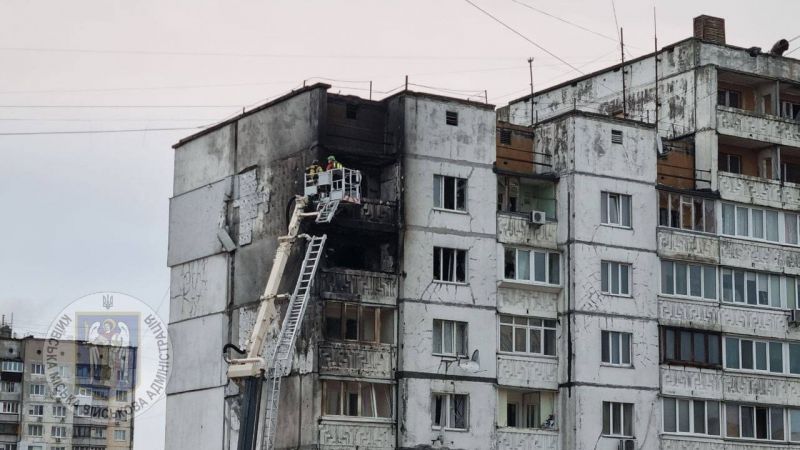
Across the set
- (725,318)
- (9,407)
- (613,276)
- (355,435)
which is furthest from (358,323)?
(9,407)

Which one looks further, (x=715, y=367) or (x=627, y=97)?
(x=627, y=97)

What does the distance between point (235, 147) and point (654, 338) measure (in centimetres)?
2052

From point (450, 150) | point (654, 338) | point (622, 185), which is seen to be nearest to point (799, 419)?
point (654, 338)

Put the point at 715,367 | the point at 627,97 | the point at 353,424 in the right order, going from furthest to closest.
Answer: the point at 627,97
the point at 715,367
the point at 353,424

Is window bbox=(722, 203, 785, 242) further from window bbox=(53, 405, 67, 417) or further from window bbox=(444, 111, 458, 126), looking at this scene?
window bbox=(53, 405, 67, 417)

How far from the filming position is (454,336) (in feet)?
220

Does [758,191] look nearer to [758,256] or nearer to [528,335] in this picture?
[758,256]

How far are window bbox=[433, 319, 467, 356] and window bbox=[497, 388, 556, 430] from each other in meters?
3.67

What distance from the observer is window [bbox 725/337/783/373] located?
74.7 metres

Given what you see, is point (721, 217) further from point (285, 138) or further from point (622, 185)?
point (285, 138)

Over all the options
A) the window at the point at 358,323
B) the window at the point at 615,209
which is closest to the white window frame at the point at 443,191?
the window at the point at 358,323

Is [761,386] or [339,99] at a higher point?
[339,99]

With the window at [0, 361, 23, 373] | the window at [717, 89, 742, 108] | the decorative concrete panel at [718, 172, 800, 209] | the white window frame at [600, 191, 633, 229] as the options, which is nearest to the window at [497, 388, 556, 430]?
the white window frame at [600, 191, 633, 229]

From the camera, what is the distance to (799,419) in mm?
75938
